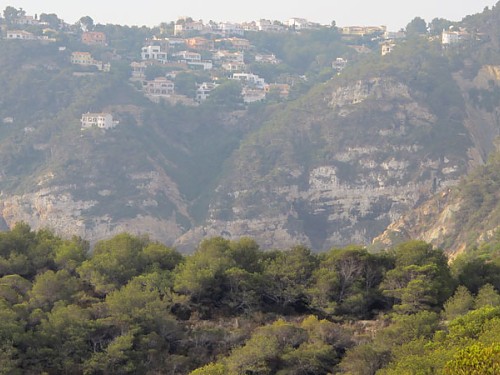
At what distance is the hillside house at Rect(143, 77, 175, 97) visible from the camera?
118 m

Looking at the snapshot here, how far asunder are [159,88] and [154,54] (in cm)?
1349

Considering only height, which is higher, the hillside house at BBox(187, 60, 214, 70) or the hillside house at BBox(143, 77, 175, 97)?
the hillside house at BBox(187, 60, 214, 70)

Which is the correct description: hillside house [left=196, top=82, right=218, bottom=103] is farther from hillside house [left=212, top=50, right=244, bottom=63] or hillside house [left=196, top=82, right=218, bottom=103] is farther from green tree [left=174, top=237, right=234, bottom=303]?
green tree [left=174, top=237, right=234, bottom=303]

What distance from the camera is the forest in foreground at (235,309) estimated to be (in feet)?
119

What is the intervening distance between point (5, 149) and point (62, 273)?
64.4 metres

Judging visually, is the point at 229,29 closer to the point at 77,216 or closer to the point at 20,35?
the point at 20,35

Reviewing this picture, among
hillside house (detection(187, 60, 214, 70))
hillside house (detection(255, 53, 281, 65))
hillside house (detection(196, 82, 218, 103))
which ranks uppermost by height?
hillside house (detection(255, 53, 281, 65))

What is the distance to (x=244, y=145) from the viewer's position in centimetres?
10994

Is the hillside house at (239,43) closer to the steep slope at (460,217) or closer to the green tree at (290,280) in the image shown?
the steep slope at (460,217)

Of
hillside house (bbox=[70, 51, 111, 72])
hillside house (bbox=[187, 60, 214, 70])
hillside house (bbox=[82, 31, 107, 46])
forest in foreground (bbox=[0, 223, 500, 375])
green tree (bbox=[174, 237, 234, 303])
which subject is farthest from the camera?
hillside house (bbox=[187, 60, 214, 70])

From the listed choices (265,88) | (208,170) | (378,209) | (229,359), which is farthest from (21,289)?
(265,88)

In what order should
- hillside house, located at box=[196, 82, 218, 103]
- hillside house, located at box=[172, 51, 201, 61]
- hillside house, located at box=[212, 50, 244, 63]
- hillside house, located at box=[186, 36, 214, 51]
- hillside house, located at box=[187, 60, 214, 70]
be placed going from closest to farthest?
1. hillside house, located at box=[196, 82, 218, 103]
2. hillside house, located at box=[187, 60, 214, 70]
3. hillside house, located at box=[172, 51, 201, 61]
4. hillside house, located at box=[212, 50, 244, 63]
5. hillside house, located at box=[186, 36, 214, 51]

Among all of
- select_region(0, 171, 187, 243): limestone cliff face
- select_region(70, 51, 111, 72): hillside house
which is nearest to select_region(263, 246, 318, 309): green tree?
select_region(0, 171, 187, 243): limestone cliff face

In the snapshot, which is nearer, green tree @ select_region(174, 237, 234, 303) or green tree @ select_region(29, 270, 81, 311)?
green tree @ select_region(29, 270, 81, 311)
